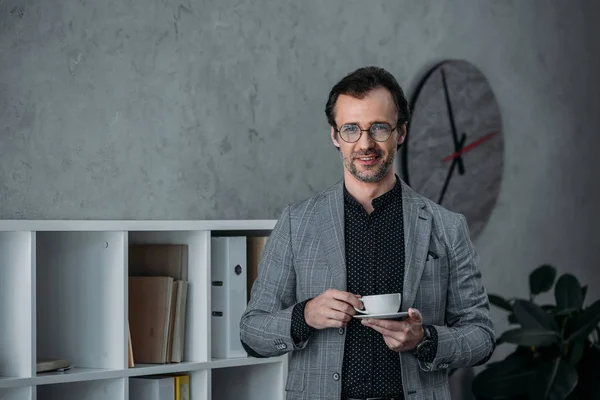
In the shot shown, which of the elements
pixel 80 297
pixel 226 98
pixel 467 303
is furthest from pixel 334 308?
pixel 226 98

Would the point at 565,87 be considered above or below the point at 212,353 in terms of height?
above

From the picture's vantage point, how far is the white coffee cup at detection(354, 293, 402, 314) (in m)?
2.03

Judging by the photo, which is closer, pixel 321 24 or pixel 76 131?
pixel 76 131

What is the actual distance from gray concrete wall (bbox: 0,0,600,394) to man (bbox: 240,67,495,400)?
0.85m

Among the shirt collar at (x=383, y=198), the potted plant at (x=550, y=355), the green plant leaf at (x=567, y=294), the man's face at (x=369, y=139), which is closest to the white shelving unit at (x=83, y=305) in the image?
the shirt collar at (x=383, y=198)

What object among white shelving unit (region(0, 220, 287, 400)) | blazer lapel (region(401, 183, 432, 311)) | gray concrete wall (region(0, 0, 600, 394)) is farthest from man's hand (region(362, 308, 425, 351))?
gray concrete wall (region(0, 0, 600, 394))

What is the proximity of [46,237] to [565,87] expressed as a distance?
2982 mm

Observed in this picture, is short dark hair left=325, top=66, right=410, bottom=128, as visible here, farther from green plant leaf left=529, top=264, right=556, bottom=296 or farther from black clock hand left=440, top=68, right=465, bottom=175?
green plant leaf left=529, top=264, right=556, bottom=296

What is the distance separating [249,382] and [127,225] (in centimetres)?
73

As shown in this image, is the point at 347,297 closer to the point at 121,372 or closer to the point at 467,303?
the point at 467,303

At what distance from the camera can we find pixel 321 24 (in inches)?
139

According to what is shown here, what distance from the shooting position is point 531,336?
3830 mm

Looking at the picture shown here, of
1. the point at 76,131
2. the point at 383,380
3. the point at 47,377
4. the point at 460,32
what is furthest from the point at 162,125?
the point at 460,32

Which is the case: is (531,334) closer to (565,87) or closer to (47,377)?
(565,87)
